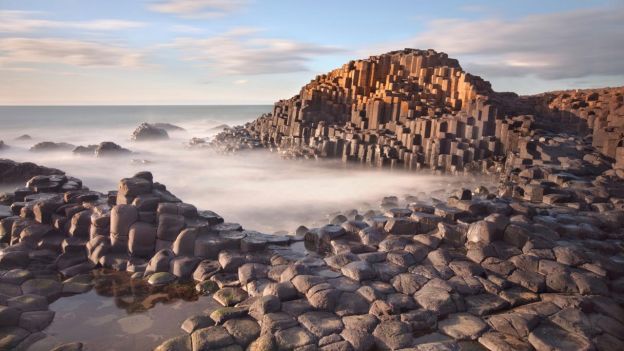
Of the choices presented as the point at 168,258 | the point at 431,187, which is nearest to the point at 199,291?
the point at 168,258

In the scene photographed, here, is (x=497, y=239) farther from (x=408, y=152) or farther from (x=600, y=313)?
(x=408, y=152)

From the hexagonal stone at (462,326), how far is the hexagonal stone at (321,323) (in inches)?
49.3

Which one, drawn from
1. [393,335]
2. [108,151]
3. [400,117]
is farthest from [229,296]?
[108,151]

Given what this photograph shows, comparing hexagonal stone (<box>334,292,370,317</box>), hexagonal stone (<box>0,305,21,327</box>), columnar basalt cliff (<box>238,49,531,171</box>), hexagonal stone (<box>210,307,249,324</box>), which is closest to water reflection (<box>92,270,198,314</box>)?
hexagonal stone (<box>210,307,249,324</box>)

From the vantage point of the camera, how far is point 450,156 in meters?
16.2

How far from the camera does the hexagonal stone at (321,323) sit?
199 inches

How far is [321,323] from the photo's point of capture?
5195 millimetres

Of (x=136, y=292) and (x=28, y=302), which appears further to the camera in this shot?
(x=136, y=292)

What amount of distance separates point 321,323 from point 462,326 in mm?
1680

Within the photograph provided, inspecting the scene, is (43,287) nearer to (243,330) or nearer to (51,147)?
(243,330)

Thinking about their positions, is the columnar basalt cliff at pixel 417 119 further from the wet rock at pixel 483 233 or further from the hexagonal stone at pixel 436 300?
the hexagonal stone at pixel 436 300

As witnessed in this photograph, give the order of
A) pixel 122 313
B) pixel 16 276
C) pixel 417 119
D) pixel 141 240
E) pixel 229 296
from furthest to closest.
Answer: pixel 417 119
pixel 141 240
pixel 16 276
pixel 229 296
pixel 122 313

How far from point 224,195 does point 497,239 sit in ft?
31.7

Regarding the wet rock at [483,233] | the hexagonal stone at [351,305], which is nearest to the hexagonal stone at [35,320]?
the hexagonal stone at [351,305]
